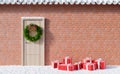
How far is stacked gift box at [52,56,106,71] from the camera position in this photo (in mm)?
19391

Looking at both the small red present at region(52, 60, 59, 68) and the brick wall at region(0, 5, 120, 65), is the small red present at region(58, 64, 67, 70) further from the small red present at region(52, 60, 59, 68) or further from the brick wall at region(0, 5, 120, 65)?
the brick wall at region(0, 5, 120, 65)

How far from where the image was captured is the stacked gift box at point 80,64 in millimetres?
19391

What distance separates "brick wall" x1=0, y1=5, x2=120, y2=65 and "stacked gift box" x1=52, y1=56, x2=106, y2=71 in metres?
0.59

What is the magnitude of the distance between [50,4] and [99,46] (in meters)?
2.72

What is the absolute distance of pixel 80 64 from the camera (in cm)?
1984

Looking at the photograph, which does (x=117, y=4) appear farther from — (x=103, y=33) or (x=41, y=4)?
(x=41, y=4)

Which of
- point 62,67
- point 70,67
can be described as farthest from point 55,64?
point 70,67

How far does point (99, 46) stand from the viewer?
2064cm

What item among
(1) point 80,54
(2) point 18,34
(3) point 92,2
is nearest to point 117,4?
(3) point 92,2

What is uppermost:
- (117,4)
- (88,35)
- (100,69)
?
(117,4)

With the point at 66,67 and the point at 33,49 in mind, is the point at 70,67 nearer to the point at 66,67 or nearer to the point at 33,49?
the point at 66,67

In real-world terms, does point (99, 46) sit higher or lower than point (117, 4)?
lower

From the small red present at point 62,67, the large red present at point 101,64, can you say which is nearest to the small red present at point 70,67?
the small red present at point 62,67

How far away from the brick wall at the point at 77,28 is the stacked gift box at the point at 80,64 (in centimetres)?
59
